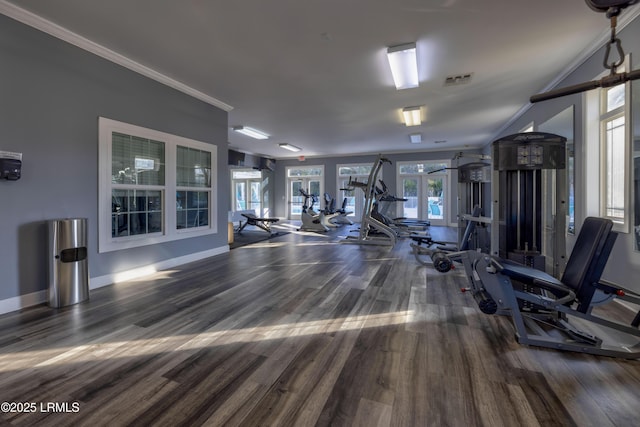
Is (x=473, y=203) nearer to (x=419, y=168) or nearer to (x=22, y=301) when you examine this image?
(x=419, y=168)

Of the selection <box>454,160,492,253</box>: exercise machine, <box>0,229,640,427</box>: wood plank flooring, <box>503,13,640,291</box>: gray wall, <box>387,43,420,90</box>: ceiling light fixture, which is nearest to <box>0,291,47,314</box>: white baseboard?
<box>0,229,640,427</box>: wood plank flooring

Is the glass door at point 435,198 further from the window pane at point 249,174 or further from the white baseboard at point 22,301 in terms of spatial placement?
the white baseboard at point 22,301

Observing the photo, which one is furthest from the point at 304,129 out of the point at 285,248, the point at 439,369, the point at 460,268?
the point at 439,369

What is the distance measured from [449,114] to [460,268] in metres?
3.42

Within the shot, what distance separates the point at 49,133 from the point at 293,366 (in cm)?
332

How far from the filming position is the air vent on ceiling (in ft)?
13.1

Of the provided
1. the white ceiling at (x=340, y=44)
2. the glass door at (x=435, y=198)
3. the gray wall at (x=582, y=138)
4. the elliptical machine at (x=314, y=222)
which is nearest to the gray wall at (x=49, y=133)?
the white ceiling at (x=340, y=44)

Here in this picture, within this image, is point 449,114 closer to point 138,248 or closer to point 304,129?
point 304,129

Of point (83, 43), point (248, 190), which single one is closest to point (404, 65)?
point (83, 43)

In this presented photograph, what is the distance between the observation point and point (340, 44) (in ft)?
10.4

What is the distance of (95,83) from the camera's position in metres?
3.21

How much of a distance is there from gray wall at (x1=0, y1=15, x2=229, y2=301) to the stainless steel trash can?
8.8 inches

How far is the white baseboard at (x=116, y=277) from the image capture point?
8.58 feet

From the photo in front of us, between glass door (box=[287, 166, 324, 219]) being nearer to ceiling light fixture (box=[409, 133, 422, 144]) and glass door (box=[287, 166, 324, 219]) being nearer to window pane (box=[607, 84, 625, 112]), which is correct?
ceiling light fixture (box=[409, 133, 422, 144])
